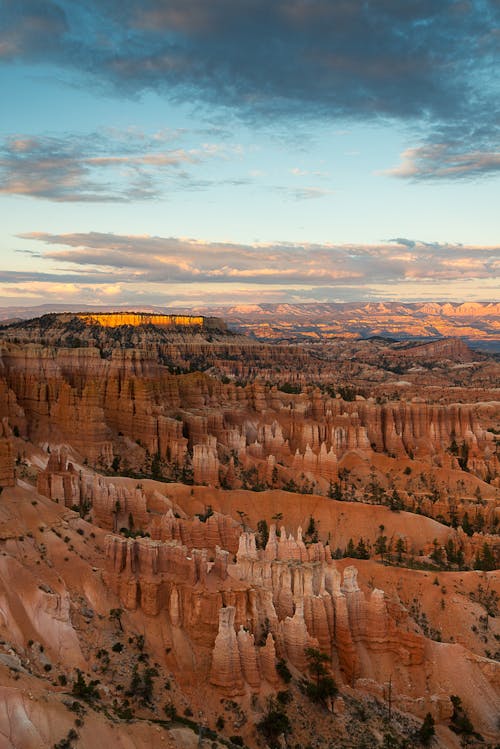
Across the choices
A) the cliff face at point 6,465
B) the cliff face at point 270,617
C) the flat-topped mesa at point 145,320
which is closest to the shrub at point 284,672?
the cliff face at point 270,617

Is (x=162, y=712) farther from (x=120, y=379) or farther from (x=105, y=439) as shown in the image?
(x=120, y=379)

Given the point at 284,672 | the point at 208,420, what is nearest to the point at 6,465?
the point at 284,672

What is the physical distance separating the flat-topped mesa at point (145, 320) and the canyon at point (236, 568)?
255ft

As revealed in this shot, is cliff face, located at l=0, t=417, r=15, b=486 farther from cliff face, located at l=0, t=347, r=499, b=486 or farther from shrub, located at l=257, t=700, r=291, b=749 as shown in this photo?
cliff face, located at l=0, t=347, r=499, b=486

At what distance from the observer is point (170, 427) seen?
67.2 meters

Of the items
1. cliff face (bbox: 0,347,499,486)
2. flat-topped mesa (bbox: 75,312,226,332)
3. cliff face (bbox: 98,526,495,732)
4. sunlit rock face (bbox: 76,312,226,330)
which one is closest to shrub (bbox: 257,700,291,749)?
cliff face (bbox: 98,526,495,732)

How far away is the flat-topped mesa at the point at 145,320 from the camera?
158 m

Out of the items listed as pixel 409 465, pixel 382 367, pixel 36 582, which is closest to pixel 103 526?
pixel 36 582

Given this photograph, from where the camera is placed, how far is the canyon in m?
25.0

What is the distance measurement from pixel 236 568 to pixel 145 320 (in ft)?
461

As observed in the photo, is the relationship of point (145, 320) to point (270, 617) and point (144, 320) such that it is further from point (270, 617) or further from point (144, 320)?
point (270, 617)

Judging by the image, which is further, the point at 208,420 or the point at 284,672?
the point at 208,420

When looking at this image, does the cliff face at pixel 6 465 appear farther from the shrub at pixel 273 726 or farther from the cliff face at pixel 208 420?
the cliff face at pixel 208 420

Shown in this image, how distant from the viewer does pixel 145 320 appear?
169500 mm
